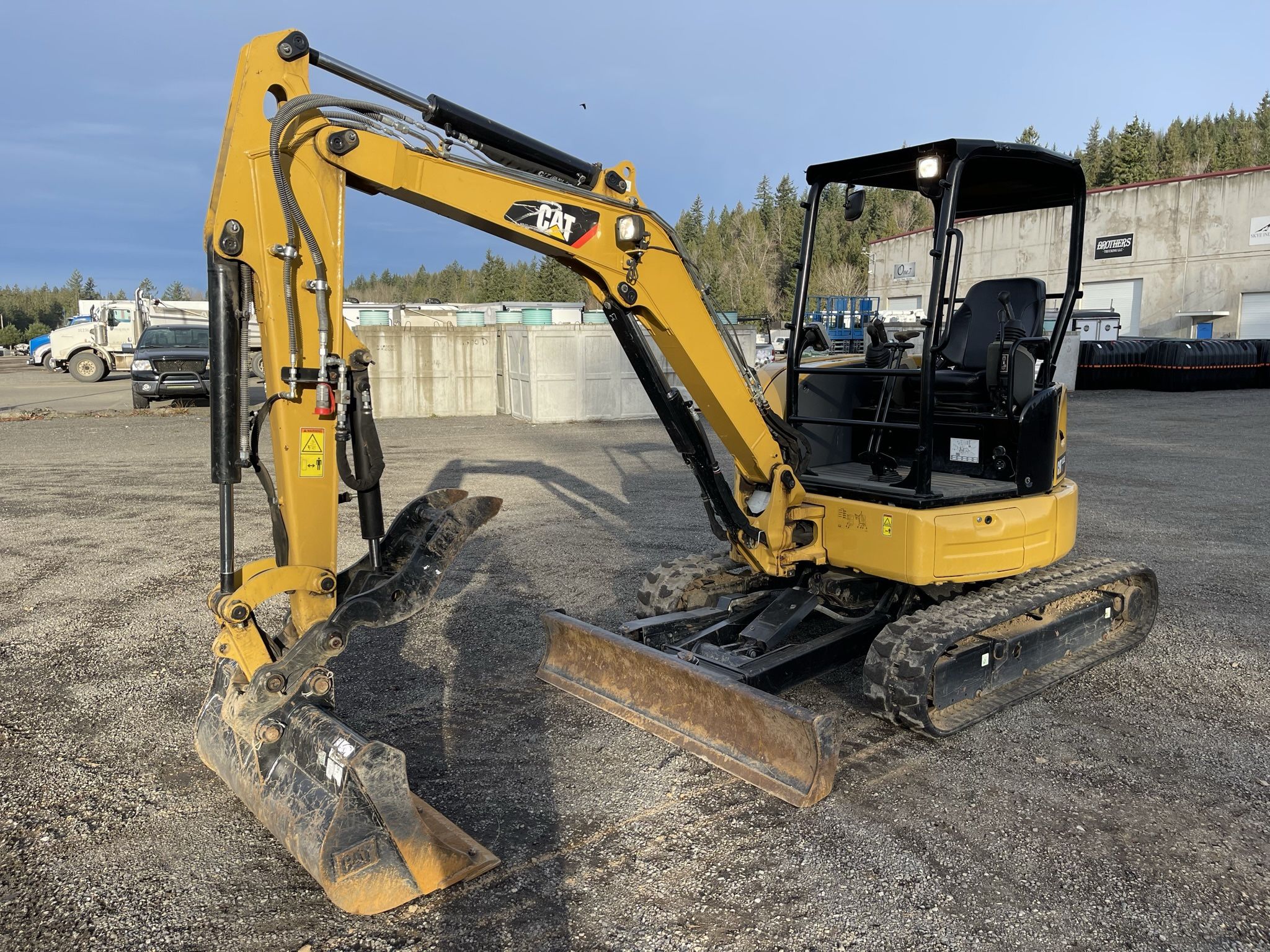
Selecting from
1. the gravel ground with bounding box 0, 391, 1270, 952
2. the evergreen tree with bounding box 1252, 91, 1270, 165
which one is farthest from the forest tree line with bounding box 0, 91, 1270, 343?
the gravel ground with bounding box 0, 391, 1270, 952

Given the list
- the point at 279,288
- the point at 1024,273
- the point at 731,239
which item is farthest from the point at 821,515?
the point at 731,239

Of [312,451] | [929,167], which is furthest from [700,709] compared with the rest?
[929,167]

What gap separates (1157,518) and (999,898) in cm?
796

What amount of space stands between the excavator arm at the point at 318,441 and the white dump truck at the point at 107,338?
106 feet

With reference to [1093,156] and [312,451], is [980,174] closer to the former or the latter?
[312,451]

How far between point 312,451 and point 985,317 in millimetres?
4240

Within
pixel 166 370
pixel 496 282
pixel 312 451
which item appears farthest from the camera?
pixel 496 282

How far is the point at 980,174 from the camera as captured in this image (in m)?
5.59

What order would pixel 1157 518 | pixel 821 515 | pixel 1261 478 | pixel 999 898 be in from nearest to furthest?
pixel 999 898 → pixel 821 515 → pixel 1157 518 → pixel 1261 478

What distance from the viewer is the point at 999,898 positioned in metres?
3.53

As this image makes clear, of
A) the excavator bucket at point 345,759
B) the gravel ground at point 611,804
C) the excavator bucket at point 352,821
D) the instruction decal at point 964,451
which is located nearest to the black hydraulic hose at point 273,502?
the excavator bucket at point 345,759

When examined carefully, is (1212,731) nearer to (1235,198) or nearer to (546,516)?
(546,516)

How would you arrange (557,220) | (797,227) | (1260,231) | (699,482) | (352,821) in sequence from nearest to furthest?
(352,821)
(557,220)
(699,482)
(1260,231)
(797,227)

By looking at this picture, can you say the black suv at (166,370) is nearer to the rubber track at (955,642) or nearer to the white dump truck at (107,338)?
the white dump truck at (107,338)
